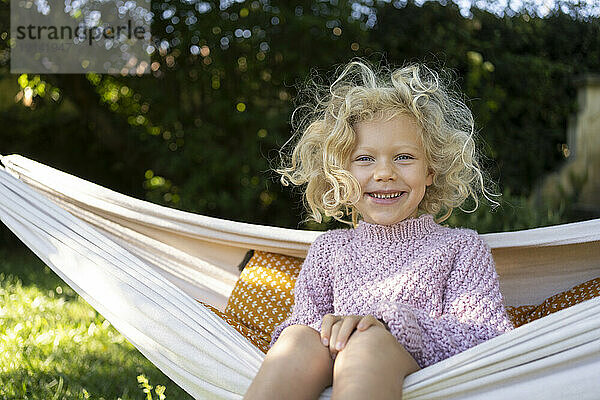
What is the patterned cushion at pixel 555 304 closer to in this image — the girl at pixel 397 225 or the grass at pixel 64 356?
the girl at pixel 397 225

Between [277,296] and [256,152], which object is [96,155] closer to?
[256,152]

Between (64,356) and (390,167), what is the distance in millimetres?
1588

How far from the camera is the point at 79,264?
1.80 meters

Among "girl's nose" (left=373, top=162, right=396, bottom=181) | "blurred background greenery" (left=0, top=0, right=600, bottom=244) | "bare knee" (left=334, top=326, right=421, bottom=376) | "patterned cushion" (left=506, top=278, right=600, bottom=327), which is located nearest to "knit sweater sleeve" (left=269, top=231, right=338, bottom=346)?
"girl's nose" (left=373, top=162, right=396, bottom=181)

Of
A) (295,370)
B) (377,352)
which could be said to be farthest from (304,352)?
(377,352)

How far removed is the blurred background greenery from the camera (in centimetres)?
486

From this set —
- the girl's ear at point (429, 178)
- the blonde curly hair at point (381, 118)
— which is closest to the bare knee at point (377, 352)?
the blonde curly hair at point (381, 118)

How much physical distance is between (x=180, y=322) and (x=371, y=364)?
50 centimetres

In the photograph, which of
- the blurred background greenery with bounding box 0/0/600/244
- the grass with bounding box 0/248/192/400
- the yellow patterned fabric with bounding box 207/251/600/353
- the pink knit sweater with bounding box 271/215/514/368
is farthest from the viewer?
the blurred background greenery with bounding box 0/0/600/244

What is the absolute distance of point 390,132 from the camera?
1.71m

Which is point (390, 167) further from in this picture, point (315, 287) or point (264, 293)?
point (264, 293)

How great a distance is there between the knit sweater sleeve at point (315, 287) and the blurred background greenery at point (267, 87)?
2.72m

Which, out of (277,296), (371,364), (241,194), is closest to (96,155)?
(241,194)

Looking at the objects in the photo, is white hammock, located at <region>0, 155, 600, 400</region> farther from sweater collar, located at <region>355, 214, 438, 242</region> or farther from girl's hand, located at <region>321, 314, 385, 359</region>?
sweater collar, located at <region>355, 214, 438, 242</region>
